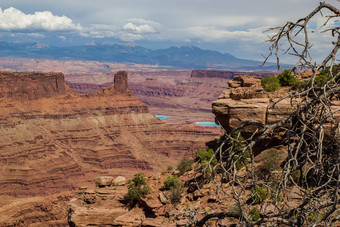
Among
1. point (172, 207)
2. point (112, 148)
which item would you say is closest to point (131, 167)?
point (112, 148)

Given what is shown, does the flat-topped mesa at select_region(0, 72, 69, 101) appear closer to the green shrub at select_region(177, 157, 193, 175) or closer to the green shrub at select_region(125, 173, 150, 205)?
the green shrub at select_region(177, 157, 193, 175)

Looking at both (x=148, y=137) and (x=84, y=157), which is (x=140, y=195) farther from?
(x=148, y=137)

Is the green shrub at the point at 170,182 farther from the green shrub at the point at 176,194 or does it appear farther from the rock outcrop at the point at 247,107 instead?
the rock outcrop at the point at 247,107

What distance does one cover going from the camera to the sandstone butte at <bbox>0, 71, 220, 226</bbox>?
82.1 metres

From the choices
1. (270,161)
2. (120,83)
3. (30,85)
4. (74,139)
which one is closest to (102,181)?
(270,161)

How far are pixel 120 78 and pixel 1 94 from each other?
1726 inches

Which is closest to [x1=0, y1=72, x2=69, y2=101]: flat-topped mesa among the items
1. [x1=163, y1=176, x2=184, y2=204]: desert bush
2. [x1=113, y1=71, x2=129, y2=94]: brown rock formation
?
[x1=113, y1=71, x2=129, y2=94]: brown rock formation

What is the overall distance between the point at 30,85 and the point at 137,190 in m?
98.4

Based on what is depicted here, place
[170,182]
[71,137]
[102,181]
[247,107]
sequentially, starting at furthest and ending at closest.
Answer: [71,137] < [102,181] < [170,182] < [247,107]

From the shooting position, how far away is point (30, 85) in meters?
111

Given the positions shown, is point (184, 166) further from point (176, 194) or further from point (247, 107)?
point (247, 107)

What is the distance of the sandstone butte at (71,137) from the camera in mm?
82062

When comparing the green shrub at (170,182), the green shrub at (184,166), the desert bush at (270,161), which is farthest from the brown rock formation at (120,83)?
the desert bush at (270,161)

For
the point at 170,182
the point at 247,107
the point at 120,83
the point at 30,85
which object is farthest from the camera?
the point at 120,83
